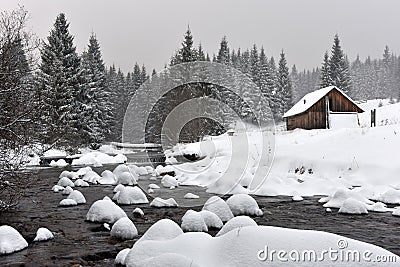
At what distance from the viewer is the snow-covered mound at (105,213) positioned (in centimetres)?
877

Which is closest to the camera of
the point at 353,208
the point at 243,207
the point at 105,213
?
the point at 105,213

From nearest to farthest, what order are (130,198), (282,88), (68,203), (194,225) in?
(194,225) < (68,203) < (130,198) < (282,88)

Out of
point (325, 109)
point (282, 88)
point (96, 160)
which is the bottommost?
point (96, 160)

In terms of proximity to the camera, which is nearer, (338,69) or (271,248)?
(271,248)

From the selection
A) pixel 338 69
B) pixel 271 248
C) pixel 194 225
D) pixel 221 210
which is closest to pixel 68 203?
pixel 221 210

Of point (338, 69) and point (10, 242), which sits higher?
point (338, 69)

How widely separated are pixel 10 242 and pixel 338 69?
53.8m

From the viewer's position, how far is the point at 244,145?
80.8 ft

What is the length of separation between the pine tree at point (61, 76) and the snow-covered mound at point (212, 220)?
2735 cm

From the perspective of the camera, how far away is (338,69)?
5425cm

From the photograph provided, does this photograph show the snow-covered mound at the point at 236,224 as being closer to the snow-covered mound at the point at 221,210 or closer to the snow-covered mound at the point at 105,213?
the snow-covered mound at the point at 221,210

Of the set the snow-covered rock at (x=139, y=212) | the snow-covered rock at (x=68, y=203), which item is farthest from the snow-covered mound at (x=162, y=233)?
the snow-covered rock at (x=68, y=203)

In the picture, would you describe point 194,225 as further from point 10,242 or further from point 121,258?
Answer: point 10,242

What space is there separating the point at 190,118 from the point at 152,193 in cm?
2861
